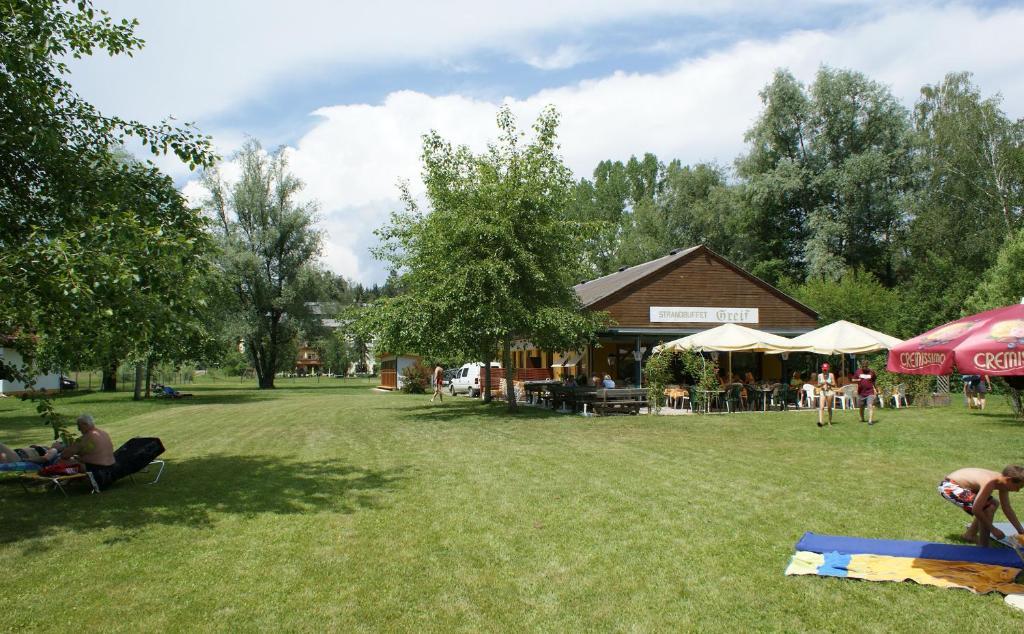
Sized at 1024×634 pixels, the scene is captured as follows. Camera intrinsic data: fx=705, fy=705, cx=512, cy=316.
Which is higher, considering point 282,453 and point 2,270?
point 2,270

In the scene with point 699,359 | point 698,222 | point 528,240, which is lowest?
point 699,359

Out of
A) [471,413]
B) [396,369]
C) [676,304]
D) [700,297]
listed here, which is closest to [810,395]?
[676,304]

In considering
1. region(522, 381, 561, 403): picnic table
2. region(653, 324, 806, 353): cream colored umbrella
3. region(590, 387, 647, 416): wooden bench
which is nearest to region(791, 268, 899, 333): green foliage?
region(653, 324, 806, 353): cream colored umbrella

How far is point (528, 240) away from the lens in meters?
20.6

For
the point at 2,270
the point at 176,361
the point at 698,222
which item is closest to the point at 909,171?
the point at 698,222

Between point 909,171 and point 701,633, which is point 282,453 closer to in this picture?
point 701,633

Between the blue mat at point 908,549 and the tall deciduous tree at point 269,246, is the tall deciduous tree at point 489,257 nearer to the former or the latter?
the blue mat at point 908,549

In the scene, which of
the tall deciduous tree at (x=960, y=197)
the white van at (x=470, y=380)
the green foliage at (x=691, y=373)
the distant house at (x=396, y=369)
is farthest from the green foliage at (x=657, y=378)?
the distant house at (x=396, y=369)

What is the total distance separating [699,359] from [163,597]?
18.5 m

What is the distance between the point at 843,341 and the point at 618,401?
6877 millimetres

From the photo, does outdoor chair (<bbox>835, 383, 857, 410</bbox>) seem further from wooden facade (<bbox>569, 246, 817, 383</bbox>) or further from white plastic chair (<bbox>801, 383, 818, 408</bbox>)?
wooden facade (<bbox>569, 246, 817, 383</bbox>)

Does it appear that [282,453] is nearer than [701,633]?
No

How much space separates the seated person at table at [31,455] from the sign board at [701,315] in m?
22.6

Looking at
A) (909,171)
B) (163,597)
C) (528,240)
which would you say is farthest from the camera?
(909,171)
